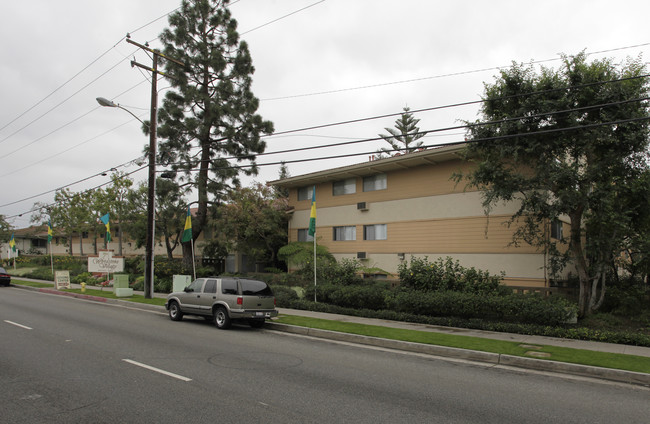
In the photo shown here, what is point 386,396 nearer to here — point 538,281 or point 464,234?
point 538,281

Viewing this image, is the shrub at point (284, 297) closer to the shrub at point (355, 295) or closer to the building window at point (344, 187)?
the shrub at point (355, 295)

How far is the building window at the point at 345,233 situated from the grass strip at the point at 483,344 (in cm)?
1145

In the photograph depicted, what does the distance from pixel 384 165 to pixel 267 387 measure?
17.8 meters

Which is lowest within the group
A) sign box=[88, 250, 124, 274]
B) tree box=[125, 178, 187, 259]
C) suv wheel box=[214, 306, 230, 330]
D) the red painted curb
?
the red painted curb

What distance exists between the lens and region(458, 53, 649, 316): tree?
13172 mm

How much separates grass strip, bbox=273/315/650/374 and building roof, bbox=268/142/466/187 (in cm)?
914

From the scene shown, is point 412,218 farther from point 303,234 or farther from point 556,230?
point 303,234

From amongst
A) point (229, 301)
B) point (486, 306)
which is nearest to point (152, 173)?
point (229, 301)

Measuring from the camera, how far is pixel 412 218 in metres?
23.0

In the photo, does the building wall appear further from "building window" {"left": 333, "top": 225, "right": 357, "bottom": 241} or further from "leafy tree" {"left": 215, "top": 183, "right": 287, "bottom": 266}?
"leafy tree" {"left": 215, "top": 183, "right": 287, "bottom": 266}

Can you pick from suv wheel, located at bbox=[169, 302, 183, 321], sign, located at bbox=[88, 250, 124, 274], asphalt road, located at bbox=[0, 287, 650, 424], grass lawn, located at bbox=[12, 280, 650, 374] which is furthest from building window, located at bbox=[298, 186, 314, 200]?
asphalt road, located at bbox=[0, 287, 650, 424]

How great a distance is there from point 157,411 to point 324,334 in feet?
24.8

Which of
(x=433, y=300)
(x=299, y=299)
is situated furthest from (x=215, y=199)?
(x=433, y=300)

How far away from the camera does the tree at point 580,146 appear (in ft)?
43.2
